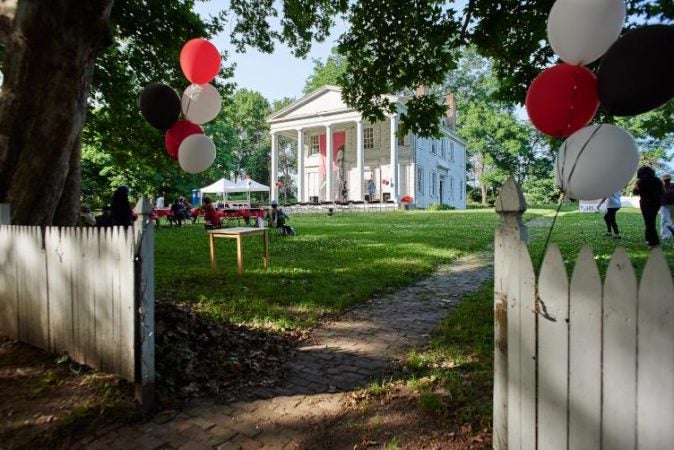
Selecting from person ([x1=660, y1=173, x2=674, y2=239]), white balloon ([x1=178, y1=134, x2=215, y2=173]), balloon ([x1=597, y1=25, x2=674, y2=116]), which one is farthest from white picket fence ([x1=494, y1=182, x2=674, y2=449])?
person ([x1=660, y1=173, x2=674, y2=239])

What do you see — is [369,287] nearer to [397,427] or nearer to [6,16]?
[397,427]

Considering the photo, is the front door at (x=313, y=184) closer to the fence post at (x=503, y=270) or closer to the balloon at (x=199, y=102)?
the balloon at (x=199, y=102)

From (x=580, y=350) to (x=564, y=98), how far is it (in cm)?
261

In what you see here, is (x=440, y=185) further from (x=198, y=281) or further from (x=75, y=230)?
(x=75, y=230)

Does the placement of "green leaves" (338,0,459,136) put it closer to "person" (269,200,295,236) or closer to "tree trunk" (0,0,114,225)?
"tree trunk" (0,0,114,225)

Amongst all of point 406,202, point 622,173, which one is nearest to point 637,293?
point 622,173

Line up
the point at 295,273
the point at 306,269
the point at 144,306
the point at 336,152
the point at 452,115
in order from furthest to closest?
the point at 452,115
the point at 336,152
the point at 306,269
the point at 295,273
the point at 144,306

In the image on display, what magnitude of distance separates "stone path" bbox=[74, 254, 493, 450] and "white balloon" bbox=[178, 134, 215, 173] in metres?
3.16

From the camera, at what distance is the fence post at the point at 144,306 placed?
285cm

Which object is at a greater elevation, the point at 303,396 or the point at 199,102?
the point at 199,102

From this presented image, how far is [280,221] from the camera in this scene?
14797 millimetres

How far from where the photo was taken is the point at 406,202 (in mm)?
32062

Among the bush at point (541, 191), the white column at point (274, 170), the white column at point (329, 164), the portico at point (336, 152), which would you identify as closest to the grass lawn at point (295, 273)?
the portico at point (336, 152)

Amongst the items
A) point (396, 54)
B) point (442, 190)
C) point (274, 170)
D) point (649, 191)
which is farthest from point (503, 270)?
point (442, 190)
